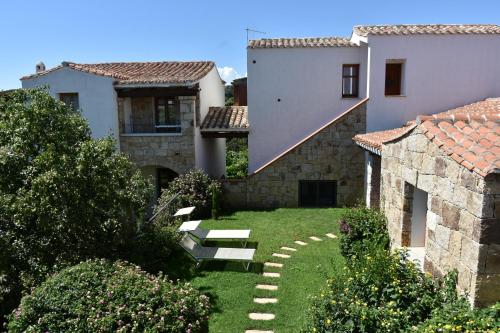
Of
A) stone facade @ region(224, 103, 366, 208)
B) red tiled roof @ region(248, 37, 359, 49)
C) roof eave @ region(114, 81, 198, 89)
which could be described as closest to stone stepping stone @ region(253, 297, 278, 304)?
stone facade @ region(224, 103, 366, 208)

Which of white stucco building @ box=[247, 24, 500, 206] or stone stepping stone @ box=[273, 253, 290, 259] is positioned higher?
white stucco building @ box=[247, 24, 500, 206]

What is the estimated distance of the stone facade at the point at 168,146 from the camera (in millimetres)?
15969

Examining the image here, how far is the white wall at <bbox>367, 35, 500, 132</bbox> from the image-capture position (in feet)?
48.9

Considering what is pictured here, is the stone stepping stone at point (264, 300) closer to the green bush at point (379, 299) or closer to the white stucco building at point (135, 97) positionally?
the green bush at point (379, 299)

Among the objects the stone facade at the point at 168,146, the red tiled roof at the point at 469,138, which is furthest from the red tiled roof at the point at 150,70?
the red tiled roof at the point at 469,138

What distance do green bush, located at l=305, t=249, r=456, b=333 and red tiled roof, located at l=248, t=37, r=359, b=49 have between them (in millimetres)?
12568

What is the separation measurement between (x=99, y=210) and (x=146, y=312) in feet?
10.6

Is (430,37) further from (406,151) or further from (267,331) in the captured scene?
(267,331)

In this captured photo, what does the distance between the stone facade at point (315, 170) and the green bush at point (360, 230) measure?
18.9 feet

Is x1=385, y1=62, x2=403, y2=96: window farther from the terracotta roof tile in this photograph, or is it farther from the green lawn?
the terracotta roof tile

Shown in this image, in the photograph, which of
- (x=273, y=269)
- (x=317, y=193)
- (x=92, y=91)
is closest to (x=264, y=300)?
(x=273, y=269)

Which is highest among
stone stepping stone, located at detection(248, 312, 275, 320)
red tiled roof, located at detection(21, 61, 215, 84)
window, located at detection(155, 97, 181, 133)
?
red tiled roof, located at detection(21, 61, 215, 84)

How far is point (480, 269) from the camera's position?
14.7 feet

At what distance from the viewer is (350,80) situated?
17.0 metres
